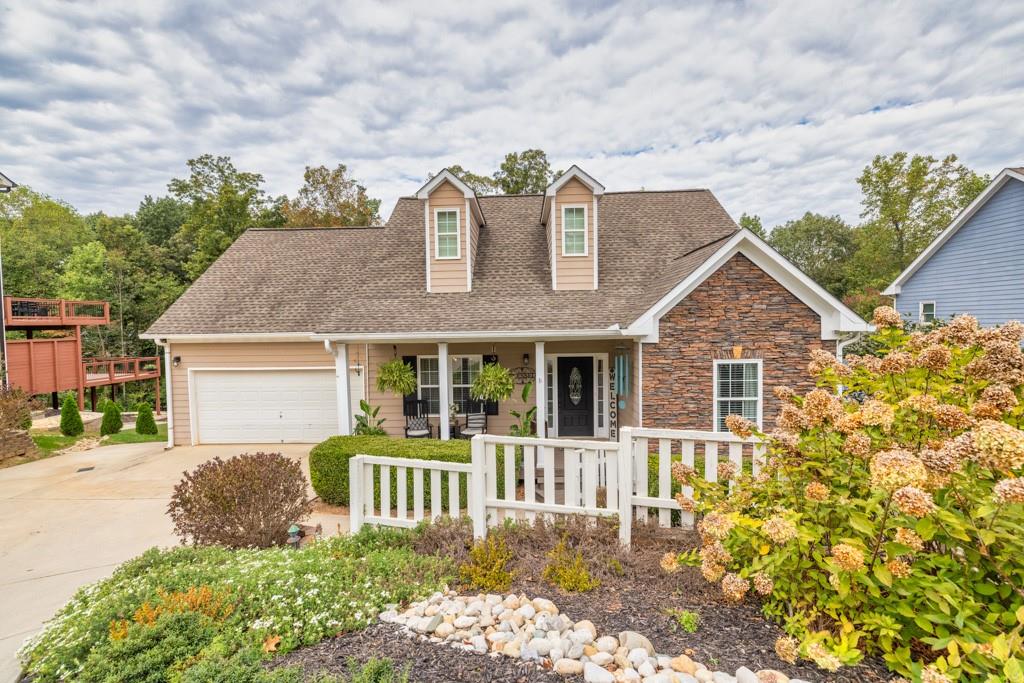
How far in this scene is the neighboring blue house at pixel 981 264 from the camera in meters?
12.5

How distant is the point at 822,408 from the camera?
2.71 metres

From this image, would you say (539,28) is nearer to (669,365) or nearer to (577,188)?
(577,188)

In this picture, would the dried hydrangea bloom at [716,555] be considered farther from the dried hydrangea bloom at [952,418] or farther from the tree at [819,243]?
the tree at [819,243]

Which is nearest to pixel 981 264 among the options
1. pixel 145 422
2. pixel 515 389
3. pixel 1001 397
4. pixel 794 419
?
pixel 515 389

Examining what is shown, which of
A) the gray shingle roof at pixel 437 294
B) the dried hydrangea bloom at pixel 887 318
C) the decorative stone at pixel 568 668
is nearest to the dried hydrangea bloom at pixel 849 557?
the decorative stone at pixel 568 668

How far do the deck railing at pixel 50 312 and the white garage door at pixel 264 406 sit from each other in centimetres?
1133

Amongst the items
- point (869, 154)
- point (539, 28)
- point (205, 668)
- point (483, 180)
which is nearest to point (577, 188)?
point (539, 28)

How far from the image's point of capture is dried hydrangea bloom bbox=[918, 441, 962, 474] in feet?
6.97

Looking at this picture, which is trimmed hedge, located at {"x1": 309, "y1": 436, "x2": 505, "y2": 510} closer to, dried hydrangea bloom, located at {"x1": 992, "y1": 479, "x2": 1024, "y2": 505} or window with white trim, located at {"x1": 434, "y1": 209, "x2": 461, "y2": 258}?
window with white trim, located at {"x1": 434, "y1": 209, "x2": 461, "y2": 258}

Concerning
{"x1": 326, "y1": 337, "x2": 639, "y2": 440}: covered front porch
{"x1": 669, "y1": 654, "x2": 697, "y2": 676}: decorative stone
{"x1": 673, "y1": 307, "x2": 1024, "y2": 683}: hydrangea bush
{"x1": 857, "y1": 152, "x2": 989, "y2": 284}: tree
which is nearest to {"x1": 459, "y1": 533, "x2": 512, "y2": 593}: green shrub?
{"x1": 669, "y1": 654, "x2": 697, "y2": 676}: decorative stone

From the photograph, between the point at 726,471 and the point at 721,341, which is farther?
the point at 721,341

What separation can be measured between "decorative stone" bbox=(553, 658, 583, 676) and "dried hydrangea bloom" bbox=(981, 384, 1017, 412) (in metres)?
2.91

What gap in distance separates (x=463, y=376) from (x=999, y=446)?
9863 millimetres

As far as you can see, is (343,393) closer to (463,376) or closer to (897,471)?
(463,376)
